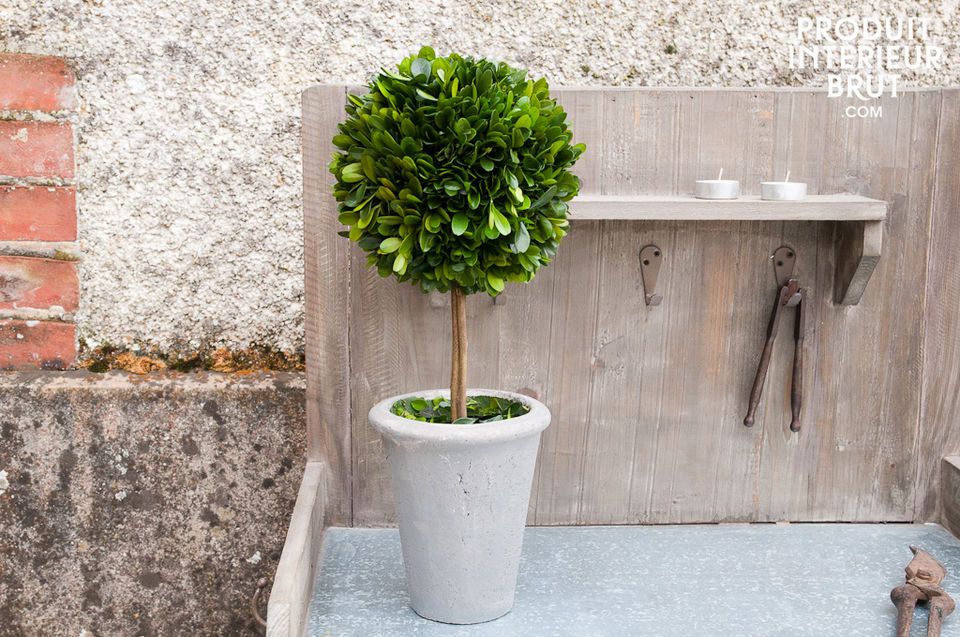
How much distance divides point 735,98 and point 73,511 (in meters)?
1.11

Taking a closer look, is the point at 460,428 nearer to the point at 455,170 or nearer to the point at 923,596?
the point at 455,170

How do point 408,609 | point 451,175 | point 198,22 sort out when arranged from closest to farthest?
1. point 451,175
2. point 408,609
3. point 198,22

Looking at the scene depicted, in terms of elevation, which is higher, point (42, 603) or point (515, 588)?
point (515, 588)

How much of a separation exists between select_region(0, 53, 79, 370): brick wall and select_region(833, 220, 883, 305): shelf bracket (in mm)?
1083

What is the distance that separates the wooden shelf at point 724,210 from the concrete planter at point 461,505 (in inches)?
9.7

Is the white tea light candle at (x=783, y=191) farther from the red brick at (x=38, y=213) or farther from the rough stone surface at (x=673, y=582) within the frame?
the red brick at (x=38, y=213)

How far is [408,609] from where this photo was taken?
988 mm

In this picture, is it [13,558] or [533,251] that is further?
[13,558]

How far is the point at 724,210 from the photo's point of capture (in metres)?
1.06

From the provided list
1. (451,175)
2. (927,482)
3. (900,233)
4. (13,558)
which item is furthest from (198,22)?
(927,482)

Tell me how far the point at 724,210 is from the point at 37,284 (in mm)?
997

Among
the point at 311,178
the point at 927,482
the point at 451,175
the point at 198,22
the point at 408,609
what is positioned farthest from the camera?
the point at 198,22

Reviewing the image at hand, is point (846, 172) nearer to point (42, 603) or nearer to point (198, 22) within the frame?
point (198, 22)

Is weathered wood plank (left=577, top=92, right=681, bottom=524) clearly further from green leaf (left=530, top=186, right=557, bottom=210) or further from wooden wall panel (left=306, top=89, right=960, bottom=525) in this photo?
green leaf (left=530, top=186, right=557, bottom=210)
